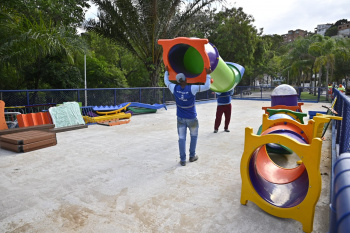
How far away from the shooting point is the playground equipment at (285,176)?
2.66 metres

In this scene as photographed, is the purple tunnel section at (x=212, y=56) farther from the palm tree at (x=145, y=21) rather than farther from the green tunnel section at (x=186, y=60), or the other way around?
the palm tree at (x=145, y=21)

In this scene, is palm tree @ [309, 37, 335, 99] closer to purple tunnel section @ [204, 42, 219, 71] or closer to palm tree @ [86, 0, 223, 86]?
palm tree @ [86, 0, 223, 86]

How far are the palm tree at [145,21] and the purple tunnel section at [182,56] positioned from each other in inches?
355

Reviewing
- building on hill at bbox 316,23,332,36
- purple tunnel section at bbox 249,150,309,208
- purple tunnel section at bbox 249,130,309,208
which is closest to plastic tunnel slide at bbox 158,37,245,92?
purple tunnel section at bbox 249,130,309,208

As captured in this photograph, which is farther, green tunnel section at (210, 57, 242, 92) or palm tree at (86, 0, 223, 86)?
palm tree at (86, 0, 223, 86)

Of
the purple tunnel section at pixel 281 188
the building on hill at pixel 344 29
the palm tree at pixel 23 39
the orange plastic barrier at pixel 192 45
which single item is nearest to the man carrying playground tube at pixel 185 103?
the orange plastic barrier at pixel 192 45

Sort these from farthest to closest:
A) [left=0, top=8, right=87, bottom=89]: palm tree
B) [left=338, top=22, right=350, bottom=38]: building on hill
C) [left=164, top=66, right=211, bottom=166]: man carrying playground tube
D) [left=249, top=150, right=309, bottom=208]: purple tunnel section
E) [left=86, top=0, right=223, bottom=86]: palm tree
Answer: [left=338, top=22, right=350, bottom=38]: building on hill, [left=86, top=0, right=223, bottom=86]: palm tree, [left=0, top=8, right=87, bottom=89]: palm tree, [left=164, top=66, right=211, bottom=166]: man carrying playground tube, [left=249, top=150, right=309, bottom=208]: purple tunnel section

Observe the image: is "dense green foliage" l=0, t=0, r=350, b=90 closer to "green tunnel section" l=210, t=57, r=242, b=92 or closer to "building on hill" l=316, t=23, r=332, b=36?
"green tunnel section" l=210, t=57, r=242, b=92

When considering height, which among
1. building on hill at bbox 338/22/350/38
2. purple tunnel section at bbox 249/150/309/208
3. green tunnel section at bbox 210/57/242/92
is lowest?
purple tunnel section at bbox 249/150/309/208

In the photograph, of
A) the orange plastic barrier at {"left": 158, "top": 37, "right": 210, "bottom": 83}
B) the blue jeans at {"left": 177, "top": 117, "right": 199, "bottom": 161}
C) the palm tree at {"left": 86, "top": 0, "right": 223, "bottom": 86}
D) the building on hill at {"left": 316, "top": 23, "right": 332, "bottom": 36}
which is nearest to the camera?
the orange plastic barrier at {"left": 158, "top": 37, "right": 210, "bottom": 83}

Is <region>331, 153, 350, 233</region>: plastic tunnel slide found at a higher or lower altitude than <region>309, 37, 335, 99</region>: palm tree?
lower

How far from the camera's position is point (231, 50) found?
27141 millimetres

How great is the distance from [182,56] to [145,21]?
32.2 feet

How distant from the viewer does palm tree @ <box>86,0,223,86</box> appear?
13367 mm
